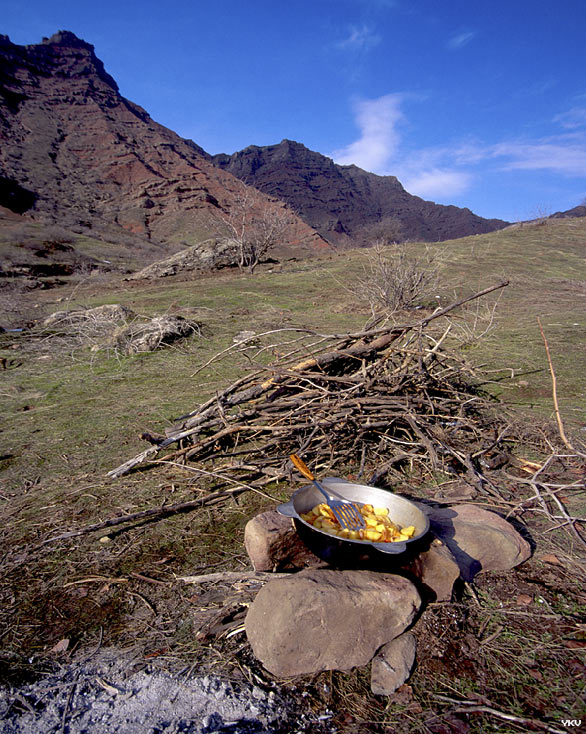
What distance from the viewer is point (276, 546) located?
194cm

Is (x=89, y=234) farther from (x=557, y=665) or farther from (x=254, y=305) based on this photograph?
(x=557, y=665)

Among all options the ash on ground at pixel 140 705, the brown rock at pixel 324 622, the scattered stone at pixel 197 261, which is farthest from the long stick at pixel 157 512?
the scattered stone at pixel 197 261

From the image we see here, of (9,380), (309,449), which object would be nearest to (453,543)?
(309,449)

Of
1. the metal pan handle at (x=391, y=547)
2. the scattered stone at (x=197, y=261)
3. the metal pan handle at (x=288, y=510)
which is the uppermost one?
the scattered stone at (x=197, y=261)

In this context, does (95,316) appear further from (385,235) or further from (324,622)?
(385,235)

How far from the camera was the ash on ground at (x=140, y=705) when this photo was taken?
133 centimetres

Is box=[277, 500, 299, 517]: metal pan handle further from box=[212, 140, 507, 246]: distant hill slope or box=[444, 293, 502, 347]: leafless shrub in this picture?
box=[212, 140, 507, 246]: distant hill slope

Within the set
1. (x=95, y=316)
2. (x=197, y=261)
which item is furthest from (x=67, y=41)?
(x=95, y=316)

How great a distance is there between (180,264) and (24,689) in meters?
14.6

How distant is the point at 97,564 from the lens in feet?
7.04

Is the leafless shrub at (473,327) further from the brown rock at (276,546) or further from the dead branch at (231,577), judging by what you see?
the dead branch at (231,577)

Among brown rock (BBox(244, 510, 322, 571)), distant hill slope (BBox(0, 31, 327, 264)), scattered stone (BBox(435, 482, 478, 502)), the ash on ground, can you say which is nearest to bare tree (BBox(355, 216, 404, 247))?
distant hill slope (BBox(0, 31, 327, 264))

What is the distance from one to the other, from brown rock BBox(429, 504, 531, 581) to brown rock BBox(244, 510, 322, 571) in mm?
610

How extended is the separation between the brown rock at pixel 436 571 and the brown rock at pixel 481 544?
159 millimetres
